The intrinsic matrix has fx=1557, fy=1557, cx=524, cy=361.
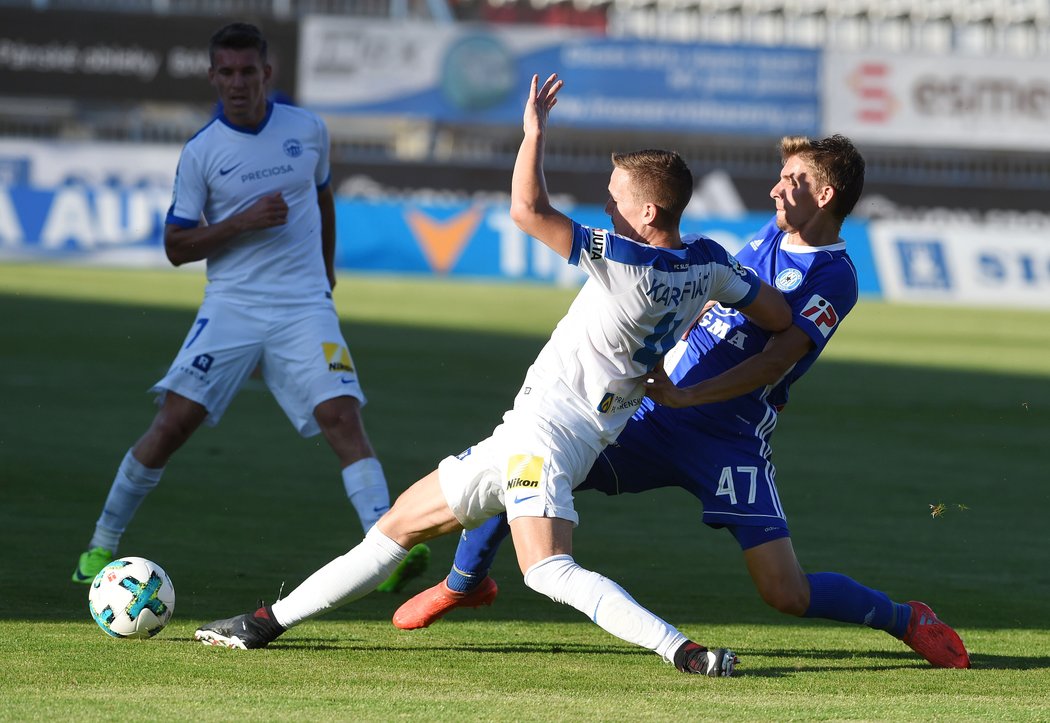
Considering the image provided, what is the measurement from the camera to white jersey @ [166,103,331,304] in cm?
654

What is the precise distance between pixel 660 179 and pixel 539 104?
1.39 ft

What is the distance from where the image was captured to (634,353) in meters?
4.79

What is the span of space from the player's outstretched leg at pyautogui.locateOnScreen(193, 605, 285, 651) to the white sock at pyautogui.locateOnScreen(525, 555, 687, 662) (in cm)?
93

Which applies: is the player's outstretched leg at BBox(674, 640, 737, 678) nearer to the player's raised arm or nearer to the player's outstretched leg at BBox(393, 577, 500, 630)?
the player's outstretched leg at BBox(393, 577, 500, 630)

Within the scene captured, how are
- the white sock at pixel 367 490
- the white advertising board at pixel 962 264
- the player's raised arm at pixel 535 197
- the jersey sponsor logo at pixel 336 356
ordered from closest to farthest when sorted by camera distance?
the player's raised arm at pixel 535 197, the white sock at pixel 367 490, the jersey sponsor logo at pixel 336 356, the white advertising board at pixel 962 264

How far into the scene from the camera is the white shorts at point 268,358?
21.0 feet

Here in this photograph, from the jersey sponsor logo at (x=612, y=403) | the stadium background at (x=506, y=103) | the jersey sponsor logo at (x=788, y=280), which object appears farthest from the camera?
the stadium background at (x=506, y=103)

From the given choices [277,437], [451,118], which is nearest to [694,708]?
[277,437]

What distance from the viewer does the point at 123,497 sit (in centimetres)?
630

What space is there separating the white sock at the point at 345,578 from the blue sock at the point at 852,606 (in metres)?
1.40

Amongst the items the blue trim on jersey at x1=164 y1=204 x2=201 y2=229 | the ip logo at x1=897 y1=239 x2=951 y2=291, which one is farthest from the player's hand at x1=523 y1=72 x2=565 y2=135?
the ip logo at x1=897 y1=239 x2=951 y2=291

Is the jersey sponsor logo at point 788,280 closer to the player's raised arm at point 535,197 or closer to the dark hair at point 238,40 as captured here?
the player's raised arm at point 535,197

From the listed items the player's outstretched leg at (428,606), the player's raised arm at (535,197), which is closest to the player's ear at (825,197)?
the player's raised arm at (535,197)

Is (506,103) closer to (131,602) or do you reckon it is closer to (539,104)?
(131,602)
